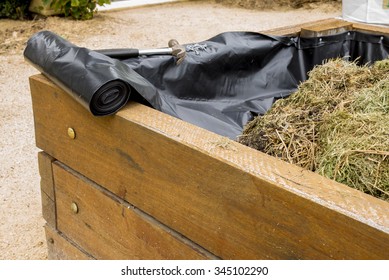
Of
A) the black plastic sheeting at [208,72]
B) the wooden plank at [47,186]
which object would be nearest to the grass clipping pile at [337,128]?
the black plastic sheeting at [208,72]

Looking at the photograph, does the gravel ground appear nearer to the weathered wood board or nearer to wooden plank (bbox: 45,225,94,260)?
wooden plank (bbox: 45,225,94,260)

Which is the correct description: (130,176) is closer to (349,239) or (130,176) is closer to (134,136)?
(134,136)

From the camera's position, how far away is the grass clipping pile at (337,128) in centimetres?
166

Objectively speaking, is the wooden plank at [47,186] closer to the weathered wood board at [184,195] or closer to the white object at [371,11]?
the weathered wood board at [184,195]

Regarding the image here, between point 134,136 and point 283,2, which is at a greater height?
point 134,136

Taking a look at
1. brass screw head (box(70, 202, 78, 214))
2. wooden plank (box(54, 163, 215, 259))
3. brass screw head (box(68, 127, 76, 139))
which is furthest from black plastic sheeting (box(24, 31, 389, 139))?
brass screw head (box(70, 202, 78, 214))

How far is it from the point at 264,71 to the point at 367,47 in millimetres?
596

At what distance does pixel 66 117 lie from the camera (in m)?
2.07

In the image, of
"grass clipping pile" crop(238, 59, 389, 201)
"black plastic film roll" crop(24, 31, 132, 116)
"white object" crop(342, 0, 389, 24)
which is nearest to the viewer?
"grass clipping pile" crop(238, 59, 389, 201)

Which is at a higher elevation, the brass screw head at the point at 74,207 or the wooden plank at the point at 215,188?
the wooden plank at the point at 215,188

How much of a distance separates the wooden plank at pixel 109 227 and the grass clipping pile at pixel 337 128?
0.48 metres

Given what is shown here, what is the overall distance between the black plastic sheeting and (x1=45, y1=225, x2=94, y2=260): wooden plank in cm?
66

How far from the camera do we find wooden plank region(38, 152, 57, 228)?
7.50 ft

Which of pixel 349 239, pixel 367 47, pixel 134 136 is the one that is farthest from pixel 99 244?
pixel 367 47
